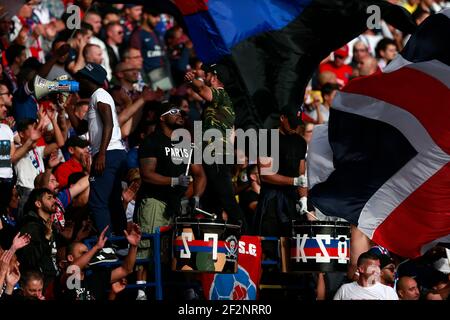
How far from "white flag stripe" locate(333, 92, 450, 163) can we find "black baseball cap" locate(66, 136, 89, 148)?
4.85m

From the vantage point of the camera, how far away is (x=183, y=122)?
16422 millimetres

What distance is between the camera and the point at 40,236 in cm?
1544

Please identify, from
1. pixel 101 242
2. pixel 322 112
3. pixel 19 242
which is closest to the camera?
pixel 19 242

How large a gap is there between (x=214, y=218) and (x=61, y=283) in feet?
5.52

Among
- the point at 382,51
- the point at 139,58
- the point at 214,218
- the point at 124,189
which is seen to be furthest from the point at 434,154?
the point at 382,51

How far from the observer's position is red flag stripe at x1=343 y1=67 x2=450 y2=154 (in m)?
13.2

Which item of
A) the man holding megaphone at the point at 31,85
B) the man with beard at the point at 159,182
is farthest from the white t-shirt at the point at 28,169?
the man with beard at the point at 159,182

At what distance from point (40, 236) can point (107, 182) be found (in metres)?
1.07

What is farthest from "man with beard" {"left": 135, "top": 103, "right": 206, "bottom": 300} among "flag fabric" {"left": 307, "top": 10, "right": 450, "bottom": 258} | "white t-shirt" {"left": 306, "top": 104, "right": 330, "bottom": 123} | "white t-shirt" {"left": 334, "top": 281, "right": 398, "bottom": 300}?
"white t-shirt" {"left": 306, "top": 104, "right": 330, "bottom": 123}

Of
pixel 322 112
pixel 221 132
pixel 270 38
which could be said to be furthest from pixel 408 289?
pixel 322 112

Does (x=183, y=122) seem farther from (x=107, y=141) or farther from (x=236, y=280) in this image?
(x=236, y=280)

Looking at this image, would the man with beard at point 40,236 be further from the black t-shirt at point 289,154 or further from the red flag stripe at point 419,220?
the red flag stripe at point 419,220

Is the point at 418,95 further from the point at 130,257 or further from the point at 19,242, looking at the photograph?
the point at 19,242
